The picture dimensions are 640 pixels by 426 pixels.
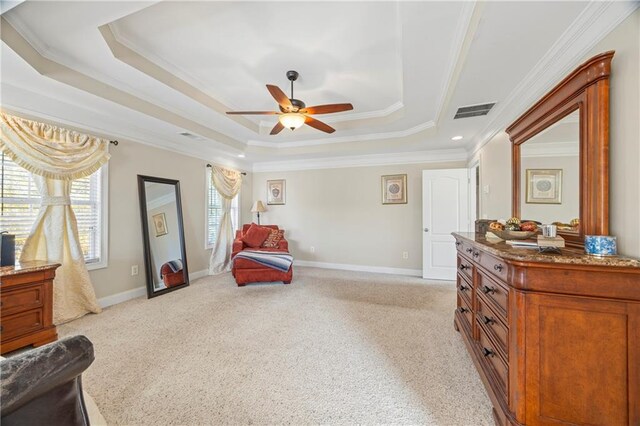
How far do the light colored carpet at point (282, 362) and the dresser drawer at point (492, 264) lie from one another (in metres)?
0.83

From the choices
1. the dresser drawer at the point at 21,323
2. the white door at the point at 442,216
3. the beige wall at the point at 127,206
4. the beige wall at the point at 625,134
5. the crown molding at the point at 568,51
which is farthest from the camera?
the white door at the point at 442,216

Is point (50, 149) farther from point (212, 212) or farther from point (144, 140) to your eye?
point (212, 212)

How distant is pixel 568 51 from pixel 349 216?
3.88 metres

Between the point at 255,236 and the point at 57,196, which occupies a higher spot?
the point at 57,196

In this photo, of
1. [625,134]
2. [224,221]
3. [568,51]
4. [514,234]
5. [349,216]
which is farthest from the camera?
[349,216]

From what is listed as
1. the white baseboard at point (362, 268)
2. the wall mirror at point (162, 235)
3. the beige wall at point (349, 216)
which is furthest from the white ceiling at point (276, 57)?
the white baseboard at point (362, 268)

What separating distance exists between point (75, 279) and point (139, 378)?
180cm

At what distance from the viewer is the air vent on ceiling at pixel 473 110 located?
2795 mm

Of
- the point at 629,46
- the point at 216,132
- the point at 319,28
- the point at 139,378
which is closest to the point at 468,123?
the point at 629,46

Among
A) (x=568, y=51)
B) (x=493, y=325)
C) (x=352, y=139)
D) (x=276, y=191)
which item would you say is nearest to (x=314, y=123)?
(x=352, y=139)

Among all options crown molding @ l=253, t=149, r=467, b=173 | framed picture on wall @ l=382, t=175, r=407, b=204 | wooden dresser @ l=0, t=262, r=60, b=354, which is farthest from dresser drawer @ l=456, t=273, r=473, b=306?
wooden dresser @ l=0, t=262, r=60, b=354

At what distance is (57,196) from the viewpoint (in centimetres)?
272

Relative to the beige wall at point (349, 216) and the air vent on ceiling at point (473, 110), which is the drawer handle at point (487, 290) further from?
the beige wall at point (349, 216)

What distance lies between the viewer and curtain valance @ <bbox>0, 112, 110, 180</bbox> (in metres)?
2.42
